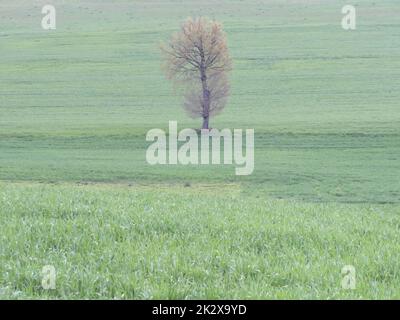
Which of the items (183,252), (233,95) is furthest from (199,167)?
(233,95)

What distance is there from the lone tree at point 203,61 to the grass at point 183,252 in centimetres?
3998

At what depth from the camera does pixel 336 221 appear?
12.5m

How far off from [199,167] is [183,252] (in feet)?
91.9

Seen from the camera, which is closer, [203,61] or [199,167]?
[199,167]

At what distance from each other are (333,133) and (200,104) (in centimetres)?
998

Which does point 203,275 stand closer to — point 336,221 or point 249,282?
point 249,282

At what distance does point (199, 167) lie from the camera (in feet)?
120

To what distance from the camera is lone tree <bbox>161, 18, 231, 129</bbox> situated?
51.8 metres

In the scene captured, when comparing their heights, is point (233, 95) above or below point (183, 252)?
below

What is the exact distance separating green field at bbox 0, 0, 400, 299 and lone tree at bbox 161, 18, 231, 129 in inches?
87.2

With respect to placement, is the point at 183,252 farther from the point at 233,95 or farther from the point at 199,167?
the point at 233,95

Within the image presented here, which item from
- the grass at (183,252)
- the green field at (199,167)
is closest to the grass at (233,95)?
the green field at (199,167)

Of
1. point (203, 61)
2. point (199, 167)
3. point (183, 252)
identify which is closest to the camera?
point (183, 252)
